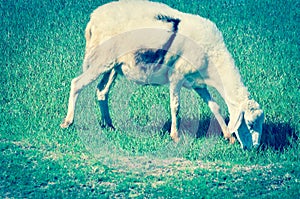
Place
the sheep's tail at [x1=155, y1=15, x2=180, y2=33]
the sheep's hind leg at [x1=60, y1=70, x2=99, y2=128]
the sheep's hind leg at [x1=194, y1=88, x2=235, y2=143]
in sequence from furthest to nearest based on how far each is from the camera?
the sheep's hind leg at [x1=194, y1=88, x2=235, y2=143], the sheep's hind leg at [x1=60, y1=70, x2=99, y2=128], the sheep's tail at [x1=155, y1=15, x2=180, y2=33]

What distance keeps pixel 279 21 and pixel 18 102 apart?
6457 millimetres

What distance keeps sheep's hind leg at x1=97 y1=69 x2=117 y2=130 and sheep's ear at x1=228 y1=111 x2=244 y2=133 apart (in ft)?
5.53

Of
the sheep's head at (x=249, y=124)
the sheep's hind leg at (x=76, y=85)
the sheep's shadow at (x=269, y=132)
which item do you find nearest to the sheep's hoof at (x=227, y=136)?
the sheep's shadow at (x=269, y=132)

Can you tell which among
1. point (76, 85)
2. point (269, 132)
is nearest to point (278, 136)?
point (269, 132)

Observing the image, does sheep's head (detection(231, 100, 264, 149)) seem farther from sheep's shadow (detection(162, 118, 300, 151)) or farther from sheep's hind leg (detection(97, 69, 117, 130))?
sheep's hind leg (detection(97, 69, 117, 130))

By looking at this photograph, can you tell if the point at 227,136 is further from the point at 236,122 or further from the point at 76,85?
the point at 76,85

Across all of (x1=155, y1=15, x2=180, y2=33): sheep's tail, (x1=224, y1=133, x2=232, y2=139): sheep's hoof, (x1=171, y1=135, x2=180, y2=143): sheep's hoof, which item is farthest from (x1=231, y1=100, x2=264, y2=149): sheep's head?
(x1=155, y1=15, x2=180, y2=33): sheep's tail

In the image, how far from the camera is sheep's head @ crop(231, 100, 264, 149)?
6832mm

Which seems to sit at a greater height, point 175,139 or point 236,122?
point 236,122

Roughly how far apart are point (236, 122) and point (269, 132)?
40.9 inches

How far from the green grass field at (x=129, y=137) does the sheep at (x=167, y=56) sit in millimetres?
386

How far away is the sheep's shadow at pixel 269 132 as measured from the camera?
742 cm

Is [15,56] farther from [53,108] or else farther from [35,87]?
[53,108]

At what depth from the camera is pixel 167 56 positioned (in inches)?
275
